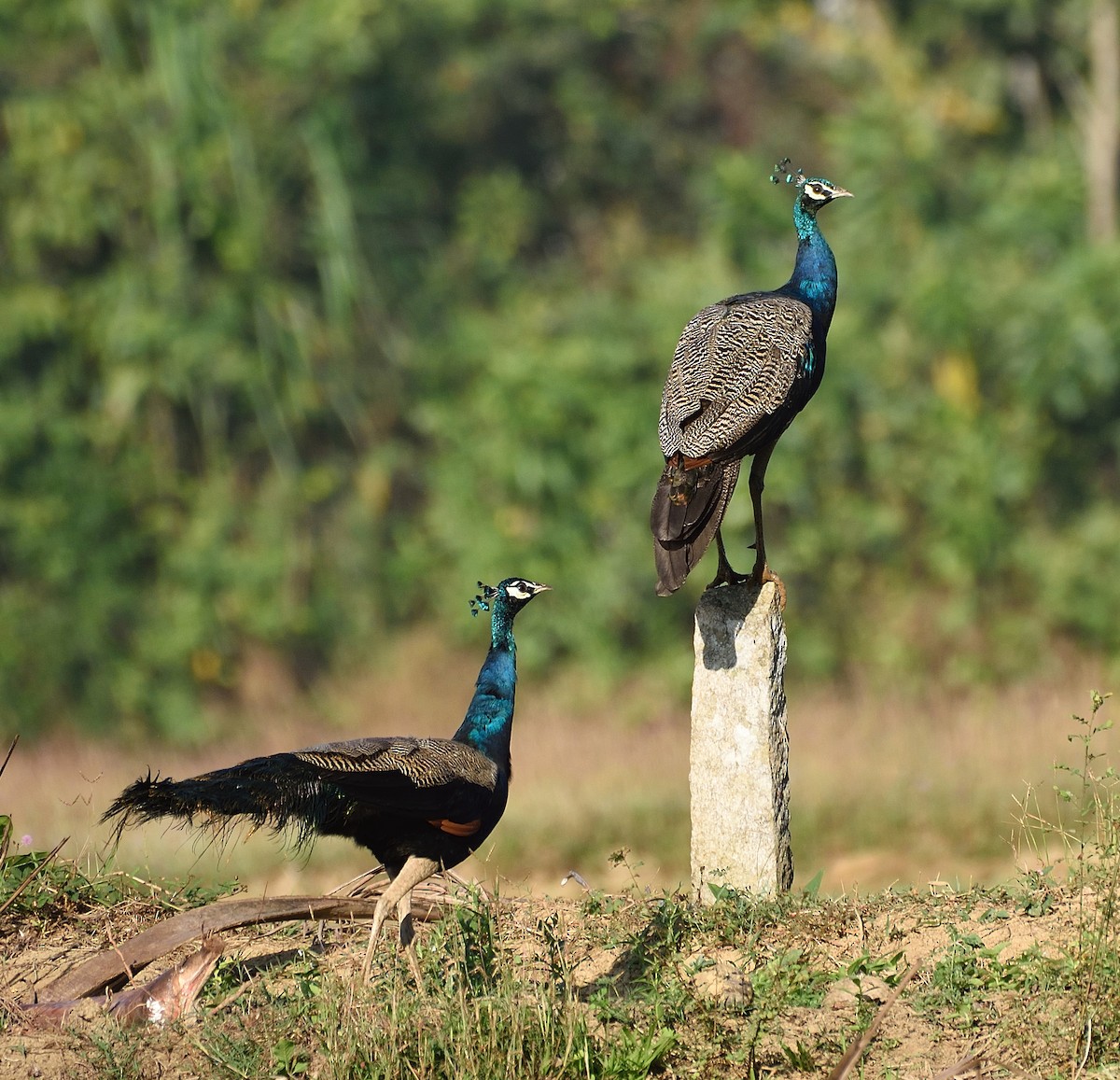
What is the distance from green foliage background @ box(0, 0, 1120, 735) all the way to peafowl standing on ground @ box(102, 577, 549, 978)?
7502 mm

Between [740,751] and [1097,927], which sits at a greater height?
[740,751]

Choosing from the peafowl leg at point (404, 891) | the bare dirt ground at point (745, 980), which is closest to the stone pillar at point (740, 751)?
the bare dirt ground at point (745, 980)

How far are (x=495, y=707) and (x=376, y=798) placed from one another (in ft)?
2.91

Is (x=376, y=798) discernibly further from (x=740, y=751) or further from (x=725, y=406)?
(x=725, y=406)

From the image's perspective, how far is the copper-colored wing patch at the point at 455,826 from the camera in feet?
16.8

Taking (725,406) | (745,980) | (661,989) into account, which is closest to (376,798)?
(661,989)

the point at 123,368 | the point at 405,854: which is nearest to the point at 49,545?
the point at 123,368

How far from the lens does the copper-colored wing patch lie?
16.8ft

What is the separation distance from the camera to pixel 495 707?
572cm

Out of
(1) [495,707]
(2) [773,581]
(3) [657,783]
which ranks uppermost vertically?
(3) [657,783]

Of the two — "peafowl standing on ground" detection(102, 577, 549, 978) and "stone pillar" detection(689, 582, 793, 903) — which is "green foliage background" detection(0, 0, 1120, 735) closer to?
"stone pillar" detection(689, 582, 793, 903)

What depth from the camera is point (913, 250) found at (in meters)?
15.5

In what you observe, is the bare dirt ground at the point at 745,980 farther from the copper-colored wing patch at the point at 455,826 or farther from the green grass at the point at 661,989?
the copper-colored wing patch at the point at 455,826

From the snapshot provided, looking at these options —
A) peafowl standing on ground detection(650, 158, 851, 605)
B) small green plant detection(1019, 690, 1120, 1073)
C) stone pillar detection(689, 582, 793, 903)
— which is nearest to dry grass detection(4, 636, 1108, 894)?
stone pillar detection(689, 582, 793, 903)
